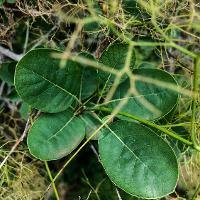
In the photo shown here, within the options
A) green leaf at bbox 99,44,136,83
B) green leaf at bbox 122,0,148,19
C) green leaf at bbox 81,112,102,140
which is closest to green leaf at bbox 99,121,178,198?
green leaf at bbox 81,112,102,140

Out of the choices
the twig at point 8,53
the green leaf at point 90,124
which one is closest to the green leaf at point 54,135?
the green leaf at point 90,124

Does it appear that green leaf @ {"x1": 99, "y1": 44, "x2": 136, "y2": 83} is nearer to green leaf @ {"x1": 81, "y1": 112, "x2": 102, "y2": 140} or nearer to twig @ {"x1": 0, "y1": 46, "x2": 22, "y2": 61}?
green leaf @ {"x1": 81, "y1": 112, "x2": 102, "y2": 140}

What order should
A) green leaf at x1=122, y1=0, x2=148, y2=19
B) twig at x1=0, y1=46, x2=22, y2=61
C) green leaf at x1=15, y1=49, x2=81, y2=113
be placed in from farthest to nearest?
twig at x1=0, y1=46, x2=22, y2=61 → green leaf at x1=122, y1=0, x2=148, y2=19 → green leaf at x1=15, y1=49, x2=81, y2=113

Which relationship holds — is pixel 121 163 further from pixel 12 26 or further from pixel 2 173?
pixel 12 26

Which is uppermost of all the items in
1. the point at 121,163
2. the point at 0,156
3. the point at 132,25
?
the point at 132,25

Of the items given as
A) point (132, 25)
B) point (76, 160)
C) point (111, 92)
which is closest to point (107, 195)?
point (76, 160)

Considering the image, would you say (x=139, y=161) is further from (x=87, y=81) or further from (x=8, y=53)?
(x=8, y=53)
